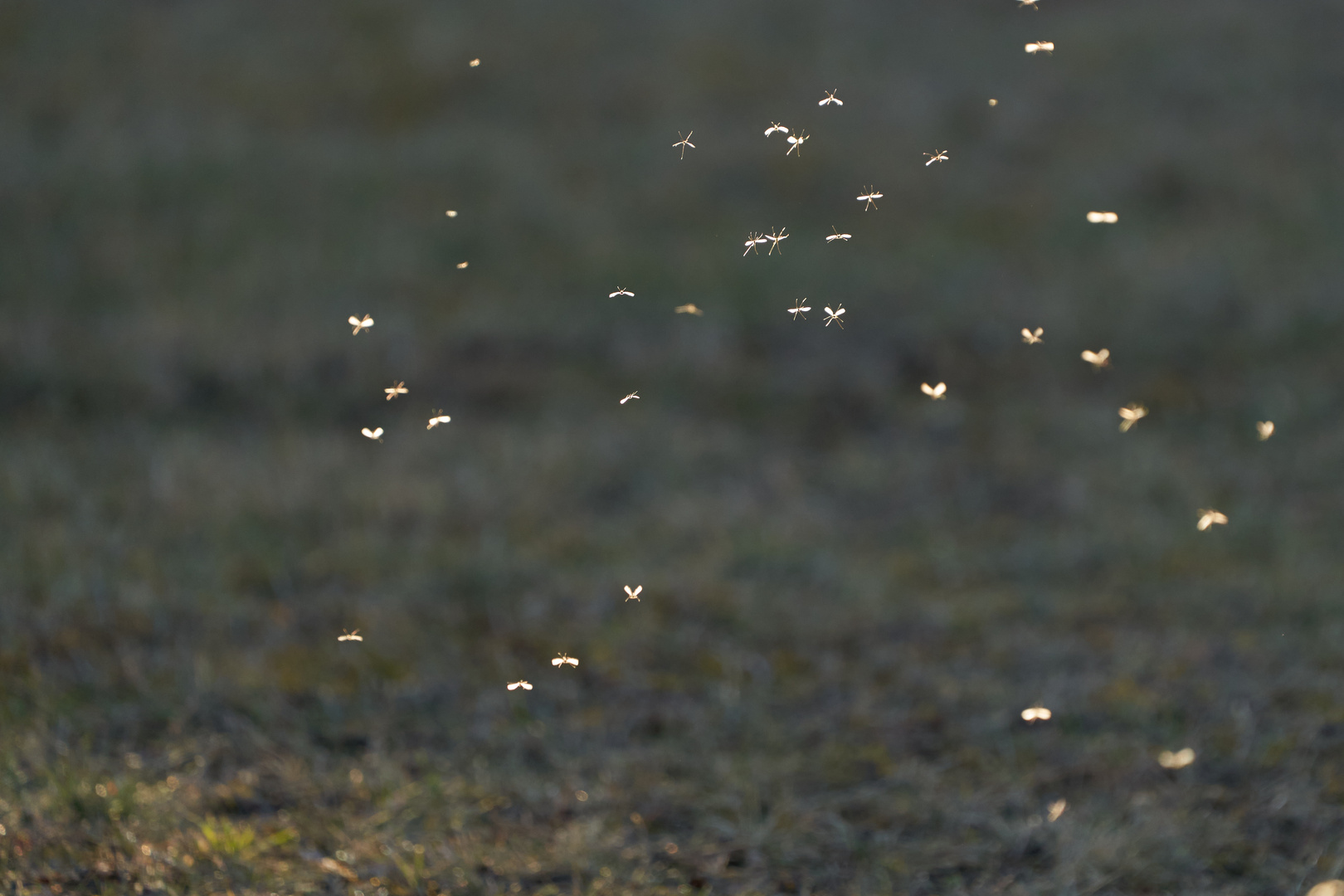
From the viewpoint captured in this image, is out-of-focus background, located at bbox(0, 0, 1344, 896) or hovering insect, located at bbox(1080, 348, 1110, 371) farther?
hovering insect, located at bbox(1080, 348, 1110, 371)

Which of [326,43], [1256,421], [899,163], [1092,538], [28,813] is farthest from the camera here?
[326,43]

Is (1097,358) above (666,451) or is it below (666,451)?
above

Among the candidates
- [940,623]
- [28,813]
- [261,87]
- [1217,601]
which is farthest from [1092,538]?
[261,87]

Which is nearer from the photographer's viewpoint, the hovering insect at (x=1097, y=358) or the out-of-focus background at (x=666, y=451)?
Answer: the out-of-focus background at (x=666, y=451)

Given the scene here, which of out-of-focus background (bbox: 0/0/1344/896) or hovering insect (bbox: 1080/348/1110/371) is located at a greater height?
hovering insect (bbox: 1080/348/1110/371)

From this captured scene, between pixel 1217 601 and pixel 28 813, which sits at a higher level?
pixel 28 813

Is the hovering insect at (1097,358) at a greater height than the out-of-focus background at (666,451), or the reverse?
the hovering insect at (1097,358)

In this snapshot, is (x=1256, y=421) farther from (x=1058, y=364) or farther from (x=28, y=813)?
(x=28, y=813)

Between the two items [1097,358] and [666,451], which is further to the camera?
[666,451]
